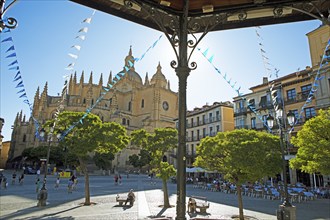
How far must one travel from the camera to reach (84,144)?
45.5 feet

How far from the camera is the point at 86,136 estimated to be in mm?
14172

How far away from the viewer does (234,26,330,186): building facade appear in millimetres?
21469

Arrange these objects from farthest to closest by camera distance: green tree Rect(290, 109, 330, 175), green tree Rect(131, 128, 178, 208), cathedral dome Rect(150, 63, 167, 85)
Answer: cathedral dome Rect(150, 63, 167, 85)
green tree Rect(131, 128, 178, 208)
green tree Rect(290, 109, 330, 175)

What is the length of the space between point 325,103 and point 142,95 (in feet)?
188

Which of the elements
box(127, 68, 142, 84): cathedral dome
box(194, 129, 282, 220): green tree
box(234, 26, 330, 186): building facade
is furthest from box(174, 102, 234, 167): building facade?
box(127, 68, 142, 84): cathedral dome

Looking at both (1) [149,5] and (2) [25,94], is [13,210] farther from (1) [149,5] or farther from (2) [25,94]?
(1) [149,5]

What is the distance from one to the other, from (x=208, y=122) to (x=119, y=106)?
131 feet

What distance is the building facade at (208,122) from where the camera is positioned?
3678 centimetres

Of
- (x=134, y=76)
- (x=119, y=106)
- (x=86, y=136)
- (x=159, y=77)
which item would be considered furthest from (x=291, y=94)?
(x=134, y=76)

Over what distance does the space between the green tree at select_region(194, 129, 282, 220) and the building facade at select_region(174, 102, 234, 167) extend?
24474 mm

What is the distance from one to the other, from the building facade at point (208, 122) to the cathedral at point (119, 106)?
20.5 meters

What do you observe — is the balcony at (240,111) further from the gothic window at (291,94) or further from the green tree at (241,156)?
the green tree at (241,156)

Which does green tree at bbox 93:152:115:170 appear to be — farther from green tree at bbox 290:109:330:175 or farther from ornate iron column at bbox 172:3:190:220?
ornate iron column at bbox 172:3:190:220

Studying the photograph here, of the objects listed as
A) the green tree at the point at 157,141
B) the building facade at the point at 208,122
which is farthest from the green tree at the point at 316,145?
the building facade at the point at 208,122
